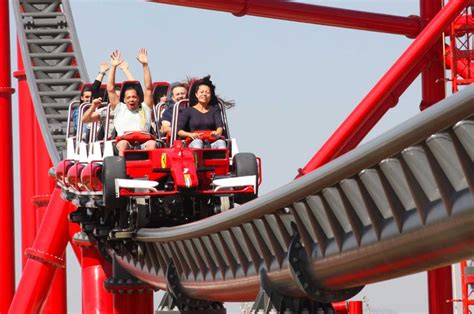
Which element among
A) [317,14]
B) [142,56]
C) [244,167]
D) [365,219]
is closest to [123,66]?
[142,56]

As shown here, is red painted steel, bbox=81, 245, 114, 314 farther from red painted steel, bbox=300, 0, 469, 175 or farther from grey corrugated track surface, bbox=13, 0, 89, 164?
red painted steel, bbox=300, 0, 469, 175

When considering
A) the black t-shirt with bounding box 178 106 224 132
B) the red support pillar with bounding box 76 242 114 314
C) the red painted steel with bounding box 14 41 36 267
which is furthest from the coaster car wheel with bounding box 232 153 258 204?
the red painted steel with bounding box 14 41 36 267

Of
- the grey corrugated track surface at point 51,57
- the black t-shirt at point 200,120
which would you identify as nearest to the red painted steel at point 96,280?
the grey corrugated track surface at point 51,57

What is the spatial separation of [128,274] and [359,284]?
659 cm

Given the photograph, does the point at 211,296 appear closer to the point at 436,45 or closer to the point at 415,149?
the point at 415,149

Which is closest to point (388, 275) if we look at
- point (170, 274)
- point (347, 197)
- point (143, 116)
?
point (347, 197)

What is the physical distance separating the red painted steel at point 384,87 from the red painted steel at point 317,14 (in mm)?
1163

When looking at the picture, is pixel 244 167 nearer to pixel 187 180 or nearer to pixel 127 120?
pixel 187 180

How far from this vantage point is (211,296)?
1092 cm

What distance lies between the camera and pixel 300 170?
1602cm

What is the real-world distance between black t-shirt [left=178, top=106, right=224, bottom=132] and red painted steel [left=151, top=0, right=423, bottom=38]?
11.0 ft

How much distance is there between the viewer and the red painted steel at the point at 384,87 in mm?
15984

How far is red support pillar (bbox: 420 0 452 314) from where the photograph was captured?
17.0 m

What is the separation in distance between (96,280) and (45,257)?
1.20m
